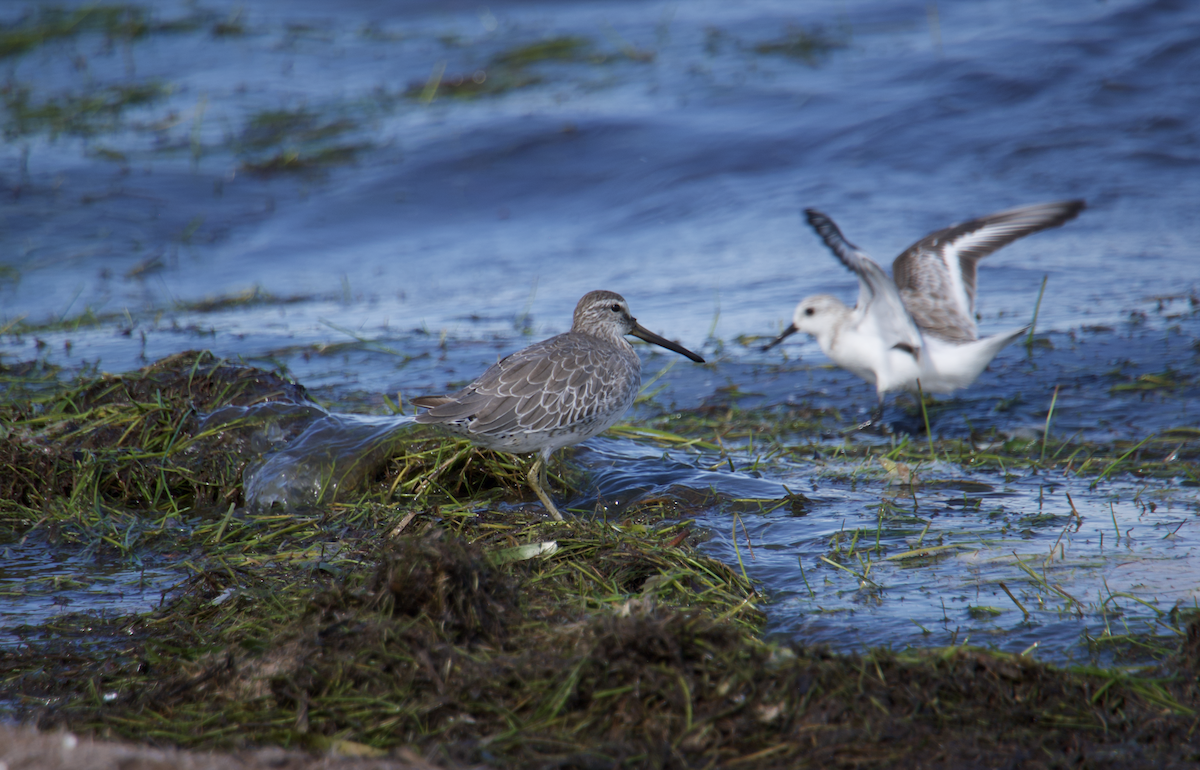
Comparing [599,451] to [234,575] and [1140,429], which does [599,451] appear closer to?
[234,575]

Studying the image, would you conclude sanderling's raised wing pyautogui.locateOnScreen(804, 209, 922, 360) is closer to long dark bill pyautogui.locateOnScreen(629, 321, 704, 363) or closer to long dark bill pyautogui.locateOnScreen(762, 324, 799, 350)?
long dark bill pyautogui.locateOnScreen(762, 324, 799, 350)

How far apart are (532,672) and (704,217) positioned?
9.01 m

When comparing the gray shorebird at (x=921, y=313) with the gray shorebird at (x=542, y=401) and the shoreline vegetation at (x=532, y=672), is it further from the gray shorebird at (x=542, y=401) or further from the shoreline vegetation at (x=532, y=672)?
the shoreline vegetation at (x=532, y=672)

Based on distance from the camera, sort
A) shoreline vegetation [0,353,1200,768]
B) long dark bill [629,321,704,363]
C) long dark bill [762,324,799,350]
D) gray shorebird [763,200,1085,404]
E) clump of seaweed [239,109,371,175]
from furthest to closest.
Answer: clump of seaweed [239,109,371,175], long dark bill [762,324,799,350], gray shorebird [763,200,1085,404], long dark bill [629,321,704,363], shoreline vegetation [0,353,1200,768]

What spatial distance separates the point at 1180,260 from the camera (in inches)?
368

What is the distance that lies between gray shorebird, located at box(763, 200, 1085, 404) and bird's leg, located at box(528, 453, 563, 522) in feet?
7.96

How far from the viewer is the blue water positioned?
16.0 feet

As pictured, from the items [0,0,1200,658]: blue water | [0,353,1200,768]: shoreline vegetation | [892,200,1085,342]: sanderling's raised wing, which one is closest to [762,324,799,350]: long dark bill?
[0,0,1200,658]: blue water

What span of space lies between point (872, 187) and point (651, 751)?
32.7ft

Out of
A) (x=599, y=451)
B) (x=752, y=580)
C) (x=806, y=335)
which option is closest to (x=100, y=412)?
(x=599, y=451)

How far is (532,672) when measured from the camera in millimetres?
3141

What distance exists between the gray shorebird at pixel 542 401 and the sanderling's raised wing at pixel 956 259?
3470 millimetres

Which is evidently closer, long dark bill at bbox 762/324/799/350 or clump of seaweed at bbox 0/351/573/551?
clump of seaweed at bbox 0/351/573/551

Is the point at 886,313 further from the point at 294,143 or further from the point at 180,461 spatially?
the point at 294,143
